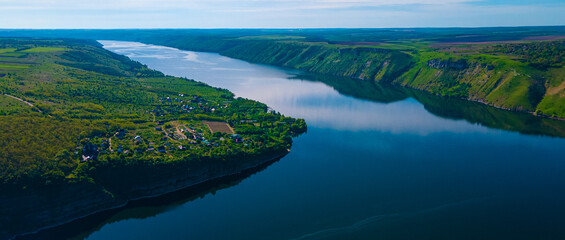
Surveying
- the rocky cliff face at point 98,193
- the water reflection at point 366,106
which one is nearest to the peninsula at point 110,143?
the rocky cliff face at point 98,193

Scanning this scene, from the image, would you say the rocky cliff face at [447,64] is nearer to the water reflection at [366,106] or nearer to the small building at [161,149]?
the water reflection at [366,106]

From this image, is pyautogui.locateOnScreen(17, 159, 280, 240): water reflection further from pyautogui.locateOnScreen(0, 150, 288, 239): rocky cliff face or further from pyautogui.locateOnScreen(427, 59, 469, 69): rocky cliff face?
pyautogui.locateOnScreen(427, 59, 469, 69): rocky cliff face

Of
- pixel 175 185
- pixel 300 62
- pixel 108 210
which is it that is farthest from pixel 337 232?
pixel 300 62

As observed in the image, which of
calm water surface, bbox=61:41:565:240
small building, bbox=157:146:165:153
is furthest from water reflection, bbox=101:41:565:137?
small building, bbox=157:146:165:153

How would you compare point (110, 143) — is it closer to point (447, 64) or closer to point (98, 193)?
point (98, 193)

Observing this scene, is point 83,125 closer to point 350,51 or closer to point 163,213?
point 163,213
